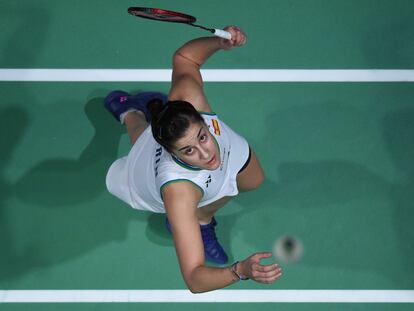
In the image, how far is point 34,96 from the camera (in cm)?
466

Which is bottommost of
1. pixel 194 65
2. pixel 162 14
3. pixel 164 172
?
pixel 164 172

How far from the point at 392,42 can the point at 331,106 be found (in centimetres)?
75

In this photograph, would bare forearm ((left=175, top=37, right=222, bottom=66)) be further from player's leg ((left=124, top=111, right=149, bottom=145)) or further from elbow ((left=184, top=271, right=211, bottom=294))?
elbow ((left=184, top=271, right=211, bottom=294))

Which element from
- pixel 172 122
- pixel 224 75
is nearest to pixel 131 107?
pixel 224 75

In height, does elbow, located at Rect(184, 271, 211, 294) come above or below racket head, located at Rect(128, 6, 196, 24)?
below

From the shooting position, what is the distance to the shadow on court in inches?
173

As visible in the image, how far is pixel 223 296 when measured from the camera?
4.28 m

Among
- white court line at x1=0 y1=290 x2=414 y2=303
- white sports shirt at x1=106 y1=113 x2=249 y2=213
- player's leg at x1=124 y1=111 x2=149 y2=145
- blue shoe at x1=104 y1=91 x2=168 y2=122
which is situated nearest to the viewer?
white sports shirt at x1=106 y1=113 x2=249 y2=213

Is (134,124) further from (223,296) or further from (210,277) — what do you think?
(210,277)

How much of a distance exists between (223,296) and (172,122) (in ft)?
6.03

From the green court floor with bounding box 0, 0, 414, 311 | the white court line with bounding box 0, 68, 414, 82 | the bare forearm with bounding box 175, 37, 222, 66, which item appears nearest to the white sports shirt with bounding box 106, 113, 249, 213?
the bare forearm with bounding box 175, 37, 222, 66

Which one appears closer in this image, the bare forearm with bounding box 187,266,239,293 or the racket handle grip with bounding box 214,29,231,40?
the bare forearm with bounding box 187,266,239,293

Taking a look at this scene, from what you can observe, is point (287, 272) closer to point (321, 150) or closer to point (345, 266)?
point (345, 266)

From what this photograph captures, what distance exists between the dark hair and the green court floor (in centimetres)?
158
